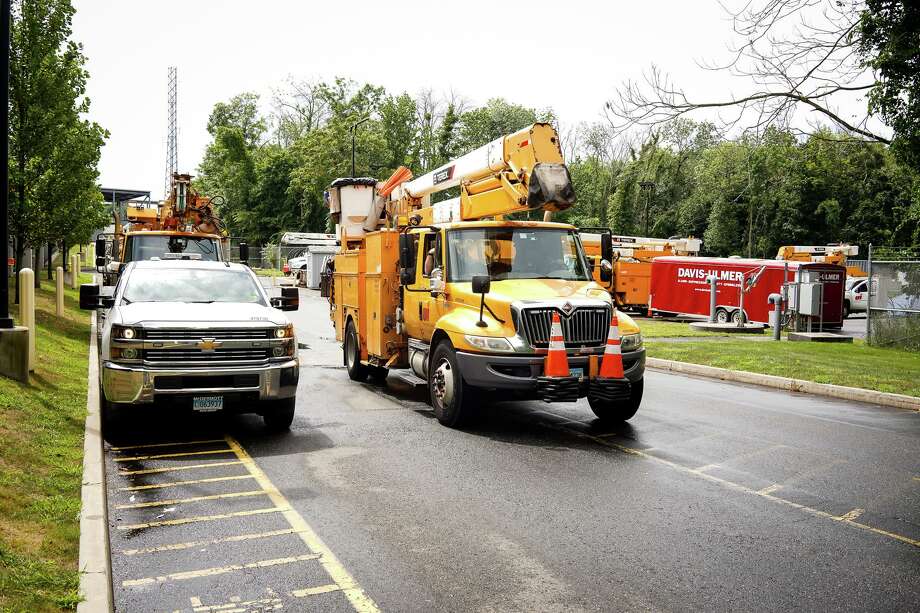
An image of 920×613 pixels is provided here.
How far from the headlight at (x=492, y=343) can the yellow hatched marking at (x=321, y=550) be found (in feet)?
9.06

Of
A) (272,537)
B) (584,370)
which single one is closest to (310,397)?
(584,370)

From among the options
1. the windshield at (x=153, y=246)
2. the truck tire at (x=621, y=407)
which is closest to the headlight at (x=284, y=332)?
the truck tire at (x=621, y=407)

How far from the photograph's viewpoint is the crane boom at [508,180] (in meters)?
10.0

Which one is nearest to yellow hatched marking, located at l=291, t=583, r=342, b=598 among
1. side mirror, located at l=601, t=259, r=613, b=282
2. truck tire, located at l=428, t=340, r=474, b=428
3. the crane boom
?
truck tire, located at l=428, t=340, r=474, b=428

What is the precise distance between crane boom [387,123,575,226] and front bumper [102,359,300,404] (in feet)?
12.4

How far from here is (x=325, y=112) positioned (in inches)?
3639

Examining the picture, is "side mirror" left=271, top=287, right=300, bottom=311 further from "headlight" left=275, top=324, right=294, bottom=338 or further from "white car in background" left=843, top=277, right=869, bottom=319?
"white car in background" left=843, top=277, right=869, bottom=319

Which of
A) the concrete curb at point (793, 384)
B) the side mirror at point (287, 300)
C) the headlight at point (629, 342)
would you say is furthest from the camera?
the concrete curb at point (793, 384)

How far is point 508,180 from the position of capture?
10.6m

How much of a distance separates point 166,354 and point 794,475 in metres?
6.16

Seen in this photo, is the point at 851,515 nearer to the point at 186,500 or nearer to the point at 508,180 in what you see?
the point at 186,500

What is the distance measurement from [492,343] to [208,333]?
3.00m

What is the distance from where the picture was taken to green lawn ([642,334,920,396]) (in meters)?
13.6

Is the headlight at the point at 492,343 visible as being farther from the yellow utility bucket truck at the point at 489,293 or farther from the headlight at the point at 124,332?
the headlight at the point at 124,332
